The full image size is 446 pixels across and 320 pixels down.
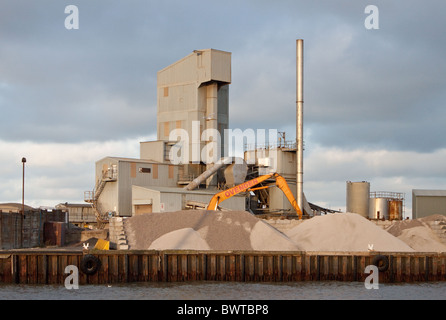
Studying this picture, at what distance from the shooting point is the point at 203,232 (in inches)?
1822

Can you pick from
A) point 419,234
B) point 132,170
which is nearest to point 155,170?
point 132,170

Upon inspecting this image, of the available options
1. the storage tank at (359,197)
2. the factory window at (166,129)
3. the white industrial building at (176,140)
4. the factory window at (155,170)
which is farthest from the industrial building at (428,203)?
the factory window at (166,129)

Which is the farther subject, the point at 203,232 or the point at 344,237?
the point at 344,237

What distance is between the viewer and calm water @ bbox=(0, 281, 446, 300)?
3441cm

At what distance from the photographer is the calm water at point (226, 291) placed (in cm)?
3441

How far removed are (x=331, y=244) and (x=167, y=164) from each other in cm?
3125

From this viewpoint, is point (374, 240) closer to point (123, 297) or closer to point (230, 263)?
point (230, 263)

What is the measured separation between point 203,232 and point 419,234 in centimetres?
1876

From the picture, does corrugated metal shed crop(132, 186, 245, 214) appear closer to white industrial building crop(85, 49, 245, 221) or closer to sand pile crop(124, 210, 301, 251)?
white industrial building crop(85, 49, 245, 221)

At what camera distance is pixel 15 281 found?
3850 centimetres

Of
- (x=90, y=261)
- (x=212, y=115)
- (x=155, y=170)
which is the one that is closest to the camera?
(x=90, y=261)

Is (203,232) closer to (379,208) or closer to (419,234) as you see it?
(419,234)

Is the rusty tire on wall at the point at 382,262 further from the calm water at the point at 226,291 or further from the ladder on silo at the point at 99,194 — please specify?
the ladder on silo at the point at 99,194

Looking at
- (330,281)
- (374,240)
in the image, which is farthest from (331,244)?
(330,281)
